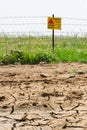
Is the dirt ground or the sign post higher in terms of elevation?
the sign post

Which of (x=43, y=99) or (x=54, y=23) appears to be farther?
(x=54, y=23)

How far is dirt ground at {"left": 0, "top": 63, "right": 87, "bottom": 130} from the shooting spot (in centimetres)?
543

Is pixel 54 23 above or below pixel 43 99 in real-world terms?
above

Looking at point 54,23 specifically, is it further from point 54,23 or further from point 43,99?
point 43,99

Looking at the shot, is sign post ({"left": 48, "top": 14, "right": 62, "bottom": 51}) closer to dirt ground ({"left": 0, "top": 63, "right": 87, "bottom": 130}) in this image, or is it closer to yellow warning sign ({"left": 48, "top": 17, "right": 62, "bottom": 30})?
yellow warning sign ({"left": 48, "top": 17, "right": 62, "bottom": 30})

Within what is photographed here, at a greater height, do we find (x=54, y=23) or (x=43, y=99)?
(x=54, y=23)

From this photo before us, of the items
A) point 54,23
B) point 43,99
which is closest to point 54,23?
point 54,23

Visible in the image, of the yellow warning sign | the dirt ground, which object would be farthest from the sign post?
the dirt ground

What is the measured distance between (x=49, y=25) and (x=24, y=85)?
5.78 meters

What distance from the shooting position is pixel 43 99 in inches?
262

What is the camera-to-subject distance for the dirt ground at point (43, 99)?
5.43 meters

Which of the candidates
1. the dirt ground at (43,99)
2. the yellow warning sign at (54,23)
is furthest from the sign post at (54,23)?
the dirt ground at (43,99)

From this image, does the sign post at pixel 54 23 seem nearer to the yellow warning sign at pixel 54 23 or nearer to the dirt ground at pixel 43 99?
the yellow warning sign at pixel 54 23

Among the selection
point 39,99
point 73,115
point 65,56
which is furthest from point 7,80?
point 65,56
